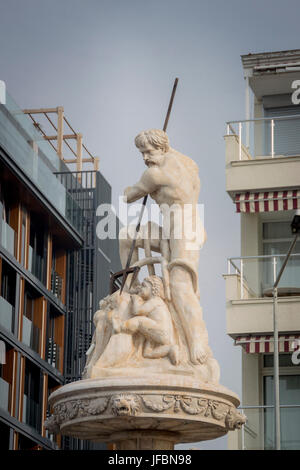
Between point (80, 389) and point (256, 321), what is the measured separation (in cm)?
1879

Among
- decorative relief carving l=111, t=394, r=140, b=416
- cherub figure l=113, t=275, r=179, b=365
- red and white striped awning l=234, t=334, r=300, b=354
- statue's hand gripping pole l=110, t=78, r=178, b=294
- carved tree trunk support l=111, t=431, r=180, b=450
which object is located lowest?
carved tree trunk support l=111, t=431, r=180, b=450

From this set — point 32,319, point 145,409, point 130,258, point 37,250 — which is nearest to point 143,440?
point 145,409

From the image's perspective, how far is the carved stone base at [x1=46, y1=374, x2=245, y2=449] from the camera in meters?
14.5

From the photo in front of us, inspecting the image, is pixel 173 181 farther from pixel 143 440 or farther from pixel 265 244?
pixel 265 244

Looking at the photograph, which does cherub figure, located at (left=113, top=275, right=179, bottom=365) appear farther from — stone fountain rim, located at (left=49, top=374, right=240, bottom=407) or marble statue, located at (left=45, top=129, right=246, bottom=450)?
stone fountain rim, located at (left=49, top=374, right=240, bottom=407)

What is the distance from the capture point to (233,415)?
1531 centimetres

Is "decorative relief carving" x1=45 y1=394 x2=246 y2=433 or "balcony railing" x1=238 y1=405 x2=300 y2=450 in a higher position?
"balcony railing" x1=238 y1=405 x2=300 y2=450

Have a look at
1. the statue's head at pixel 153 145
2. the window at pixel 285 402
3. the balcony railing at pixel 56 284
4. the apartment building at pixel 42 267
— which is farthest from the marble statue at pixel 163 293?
the balcony railing at pixel 56 284

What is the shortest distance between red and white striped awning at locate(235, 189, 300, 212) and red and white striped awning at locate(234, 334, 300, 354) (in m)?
3.93

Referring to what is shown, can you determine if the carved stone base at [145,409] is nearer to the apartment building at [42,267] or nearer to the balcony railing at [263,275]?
the balcony railing at [263,275]

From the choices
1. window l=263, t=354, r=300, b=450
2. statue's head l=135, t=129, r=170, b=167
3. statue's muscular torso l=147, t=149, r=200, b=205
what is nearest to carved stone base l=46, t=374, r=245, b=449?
statue's muscular torso l=147, t=149, r=200, b=205

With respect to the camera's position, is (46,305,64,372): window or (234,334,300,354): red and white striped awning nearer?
(234,334,300,354): red and white striped awning

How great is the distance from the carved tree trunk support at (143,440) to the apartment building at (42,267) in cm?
3273
